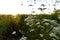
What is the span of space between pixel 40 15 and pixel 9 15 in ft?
1.95

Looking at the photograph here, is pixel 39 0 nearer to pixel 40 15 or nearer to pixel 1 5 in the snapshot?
pixel 40 15

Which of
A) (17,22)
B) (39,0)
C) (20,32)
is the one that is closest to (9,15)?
(17,22)

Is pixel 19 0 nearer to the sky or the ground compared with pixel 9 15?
nearer to the sky

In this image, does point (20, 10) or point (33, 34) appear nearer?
point (33, 34)

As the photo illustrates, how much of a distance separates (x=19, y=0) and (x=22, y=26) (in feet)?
1.77

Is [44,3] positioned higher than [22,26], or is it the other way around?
[44,3]

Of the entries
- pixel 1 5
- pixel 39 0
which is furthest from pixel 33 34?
pixel 1 5

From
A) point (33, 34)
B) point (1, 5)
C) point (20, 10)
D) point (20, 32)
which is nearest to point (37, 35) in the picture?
point (33, 34)

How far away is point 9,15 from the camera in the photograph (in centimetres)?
338

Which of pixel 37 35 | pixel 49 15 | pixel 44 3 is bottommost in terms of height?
pixel 37 35

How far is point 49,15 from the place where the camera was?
3.25m

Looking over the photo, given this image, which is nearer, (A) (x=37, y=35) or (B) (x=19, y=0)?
(A) (x=37, y=35)

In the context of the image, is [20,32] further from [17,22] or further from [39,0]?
[39,0]

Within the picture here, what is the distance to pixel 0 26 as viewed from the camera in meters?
3.29
